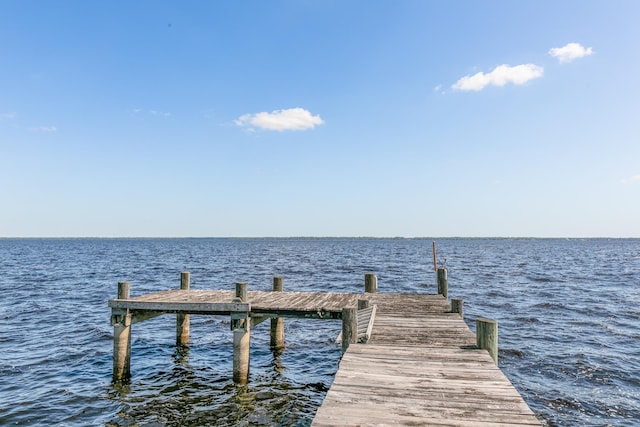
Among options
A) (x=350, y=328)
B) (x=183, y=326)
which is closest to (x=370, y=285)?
(x=350, y=328)

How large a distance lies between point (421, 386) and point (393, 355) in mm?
1574

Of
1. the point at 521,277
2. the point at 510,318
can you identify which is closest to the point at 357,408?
the point at 510,318

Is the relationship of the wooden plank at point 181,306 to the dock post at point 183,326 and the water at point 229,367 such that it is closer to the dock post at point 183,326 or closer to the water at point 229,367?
the water at point 229,367

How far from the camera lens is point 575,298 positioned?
2889 cm

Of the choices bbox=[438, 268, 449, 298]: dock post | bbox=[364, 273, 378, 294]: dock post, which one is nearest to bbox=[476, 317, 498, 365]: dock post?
bbox=[438, 268, 449, 298]: dock post

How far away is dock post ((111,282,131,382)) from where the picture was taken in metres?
12.3

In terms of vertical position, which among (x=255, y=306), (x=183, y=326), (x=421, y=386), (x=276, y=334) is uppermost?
(x=255, y=306)

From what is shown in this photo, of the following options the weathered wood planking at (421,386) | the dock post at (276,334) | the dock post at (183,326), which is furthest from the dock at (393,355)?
the dock post at (276,334)

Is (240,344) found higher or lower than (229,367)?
higher

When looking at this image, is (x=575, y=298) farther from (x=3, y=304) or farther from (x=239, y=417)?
(x=3, y=304)

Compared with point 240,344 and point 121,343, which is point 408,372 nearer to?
point 240,344

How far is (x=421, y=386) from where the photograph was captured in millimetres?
6012

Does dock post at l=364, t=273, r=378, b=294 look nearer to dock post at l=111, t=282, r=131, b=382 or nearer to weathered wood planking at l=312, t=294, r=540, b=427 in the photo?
weathered wood planking at l=312, t=294, r=540, b=427

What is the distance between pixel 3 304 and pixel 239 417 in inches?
923
